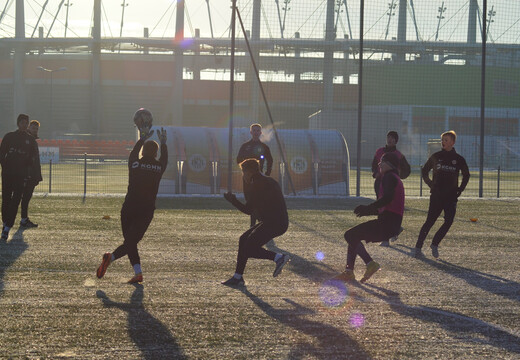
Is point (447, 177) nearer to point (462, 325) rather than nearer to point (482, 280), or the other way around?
point (482, 280)

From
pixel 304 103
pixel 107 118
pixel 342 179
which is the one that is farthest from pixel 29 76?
pixel 342 179

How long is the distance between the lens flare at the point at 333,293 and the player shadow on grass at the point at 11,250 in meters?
3.52

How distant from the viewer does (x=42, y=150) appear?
176 feet

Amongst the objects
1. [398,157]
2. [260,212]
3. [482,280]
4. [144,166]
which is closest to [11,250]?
[144,166]

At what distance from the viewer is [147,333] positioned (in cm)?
611

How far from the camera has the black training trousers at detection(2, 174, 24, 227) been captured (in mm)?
11836

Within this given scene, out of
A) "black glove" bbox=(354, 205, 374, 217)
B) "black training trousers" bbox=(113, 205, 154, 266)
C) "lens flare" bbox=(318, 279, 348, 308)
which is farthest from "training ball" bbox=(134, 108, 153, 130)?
"lens flare" bbox=(318, 279, 348, 308)

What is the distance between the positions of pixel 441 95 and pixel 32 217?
5148cm

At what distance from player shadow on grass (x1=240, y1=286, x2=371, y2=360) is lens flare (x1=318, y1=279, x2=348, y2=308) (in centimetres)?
37

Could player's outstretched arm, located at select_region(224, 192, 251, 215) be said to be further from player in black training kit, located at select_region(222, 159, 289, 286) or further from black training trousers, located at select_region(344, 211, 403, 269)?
black training trousers, located at select_region(344, 211, 403, 269)

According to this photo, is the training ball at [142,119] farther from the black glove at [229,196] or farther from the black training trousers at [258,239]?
the black training trousers at [258,239]

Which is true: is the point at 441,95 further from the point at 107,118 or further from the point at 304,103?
the point at 107,118

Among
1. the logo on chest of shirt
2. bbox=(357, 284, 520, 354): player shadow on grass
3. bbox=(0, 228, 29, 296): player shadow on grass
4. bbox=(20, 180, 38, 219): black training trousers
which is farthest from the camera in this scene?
bbox=(20, 180, 38, 219): black training trousers

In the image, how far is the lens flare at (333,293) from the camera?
24.6 feet
